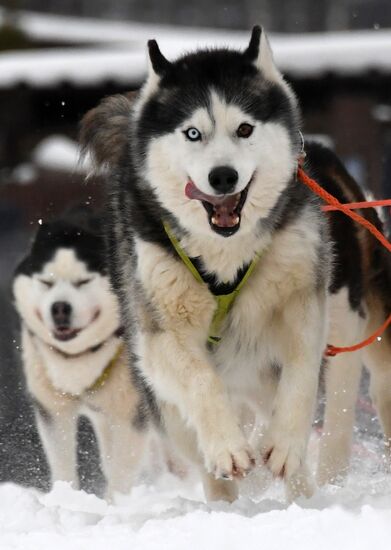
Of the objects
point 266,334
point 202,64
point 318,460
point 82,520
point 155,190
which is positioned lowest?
point 318,460

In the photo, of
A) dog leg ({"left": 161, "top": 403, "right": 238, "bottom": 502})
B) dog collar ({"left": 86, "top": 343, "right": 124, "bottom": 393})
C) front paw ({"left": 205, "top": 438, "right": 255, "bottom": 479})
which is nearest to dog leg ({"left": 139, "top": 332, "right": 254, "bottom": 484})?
front paw ({"left": 205, "top": 438, "right": 255, "bottom": 479})

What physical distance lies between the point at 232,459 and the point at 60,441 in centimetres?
212

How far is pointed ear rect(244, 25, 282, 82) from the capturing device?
3.57m

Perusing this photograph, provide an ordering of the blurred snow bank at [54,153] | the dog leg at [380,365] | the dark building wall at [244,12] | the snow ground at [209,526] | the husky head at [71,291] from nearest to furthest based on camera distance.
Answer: the snow ground at [209,526] < the dog leg at [380,365] < the husky head at [71,291] < the blurred snow bank at [54,153] < the dark building wall at [244,12]

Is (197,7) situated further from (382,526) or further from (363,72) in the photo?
(382,526)

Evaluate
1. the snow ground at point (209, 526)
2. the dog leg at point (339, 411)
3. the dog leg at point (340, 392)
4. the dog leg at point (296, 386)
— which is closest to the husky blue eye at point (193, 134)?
the dog leg at point (296, 386)

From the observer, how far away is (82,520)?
3264 millimetres

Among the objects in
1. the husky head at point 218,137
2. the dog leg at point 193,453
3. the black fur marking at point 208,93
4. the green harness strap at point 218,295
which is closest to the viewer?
the husky head at point 218,137

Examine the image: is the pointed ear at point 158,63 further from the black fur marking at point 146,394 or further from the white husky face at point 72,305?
the white husky face at point 72,305

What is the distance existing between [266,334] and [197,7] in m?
14.3

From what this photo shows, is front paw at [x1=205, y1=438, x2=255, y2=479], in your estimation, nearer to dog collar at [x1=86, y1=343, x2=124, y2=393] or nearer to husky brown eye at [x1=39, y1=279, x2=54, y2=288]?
dog collar at [x1=86, y1=343, x2=124, y2=393]

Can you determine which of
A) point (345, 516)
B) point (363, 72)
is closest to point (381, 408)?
point (345, 516)

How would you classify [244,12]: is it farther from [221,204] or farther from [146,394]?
[221,204]

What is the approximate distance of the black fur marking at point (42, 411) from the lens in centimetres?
530
